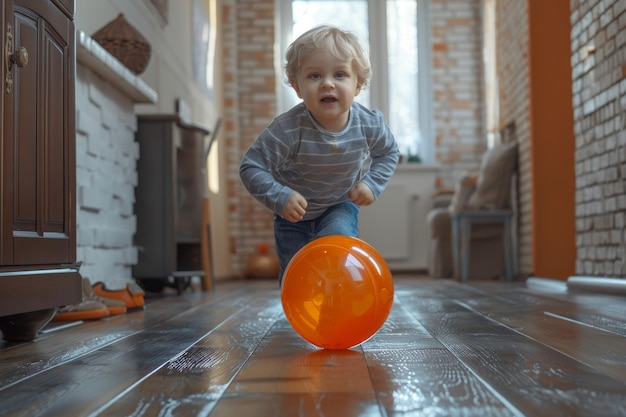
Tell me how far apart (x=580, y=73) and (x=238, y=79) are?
13.9 ft

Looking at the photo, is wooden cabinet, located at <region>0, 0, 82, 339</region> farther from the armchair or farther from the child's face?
the armchair

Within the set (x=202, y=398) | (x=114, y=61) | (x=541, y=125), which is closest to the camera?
(x=202, y=398)

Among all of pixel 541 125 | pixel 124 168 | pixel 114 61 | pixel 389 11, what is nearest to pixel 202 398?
pixel 114 61

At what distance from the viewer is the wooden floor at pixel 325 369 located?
116 cm

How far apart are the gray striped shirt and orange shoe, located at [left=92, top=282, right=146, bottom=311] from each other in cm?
122

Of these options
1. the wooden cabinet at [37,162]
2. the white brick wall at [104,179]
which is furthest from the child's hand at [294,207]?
the white brick wall at [104,179]

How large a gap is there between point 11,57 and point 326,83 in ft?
2.52

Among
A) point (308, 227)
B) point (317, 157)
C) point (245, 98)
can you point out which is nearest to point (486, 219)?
point (245, 98)

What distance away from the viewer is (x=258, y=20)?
7.73 metres

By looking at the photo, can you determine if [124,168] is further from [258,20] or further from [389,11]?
[389,11]

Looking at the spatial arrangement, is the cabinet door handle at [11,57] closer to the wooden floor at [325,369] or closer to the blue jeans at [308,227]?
the wooden floor at [325,369]

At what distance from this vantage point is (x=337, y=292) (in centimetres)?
170

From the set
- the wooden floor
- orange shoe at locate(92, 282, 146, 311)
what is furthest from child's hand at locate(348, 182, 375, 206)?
orange shoe at locate(92, 282, 146, 311)

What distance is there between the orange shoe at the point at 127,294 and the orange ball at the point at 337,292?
1.59m
